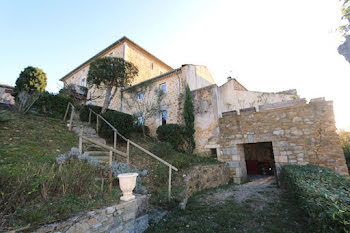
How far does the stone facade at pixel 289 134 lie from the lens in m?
6.06

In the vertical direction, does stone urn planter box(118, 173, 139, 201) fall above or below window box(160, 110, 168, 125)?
below

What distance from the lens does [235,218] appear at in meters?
3.68

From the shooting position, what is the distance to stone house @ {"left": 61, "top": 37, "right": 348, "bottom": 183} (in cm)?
622

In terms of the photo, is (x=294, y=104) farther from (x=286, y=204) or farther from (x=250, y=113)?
(x=286, y=204)

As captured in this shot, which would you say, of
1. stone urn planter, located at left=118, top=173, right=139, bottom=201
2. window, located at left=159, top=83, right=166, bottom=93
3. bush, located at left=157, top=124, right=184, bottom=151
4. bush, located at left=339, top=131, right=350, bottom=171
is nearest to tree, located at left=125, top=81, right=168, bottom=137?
window, located at left=159, top=83, right=166, bottom=93

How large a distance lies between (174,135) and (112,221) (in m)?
6.55

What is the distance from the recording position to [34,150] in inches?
193

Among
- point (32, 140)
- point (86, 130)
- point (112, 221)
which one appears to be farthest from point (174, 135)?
point (112, 221)

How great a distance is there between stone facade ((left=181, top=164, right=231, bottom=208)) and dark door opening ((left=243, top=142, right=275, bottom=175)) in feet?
11.4

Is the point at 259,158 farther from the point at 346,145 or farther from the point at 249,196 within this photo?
the point at 249,196

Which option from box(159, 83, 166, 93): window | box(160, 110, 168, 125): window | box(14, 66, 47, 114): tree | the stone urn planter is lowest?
the stone urn planter

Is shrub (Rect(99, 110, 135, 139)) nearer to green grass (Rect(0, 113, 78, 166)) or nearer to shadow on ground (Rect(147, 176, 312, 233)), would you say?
green grass (Rect(0, 113, 78, 166))

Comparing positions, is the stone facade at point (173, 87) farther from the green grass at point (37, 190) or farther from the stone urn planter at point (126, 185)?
the stone urn planter at point (126, 185)

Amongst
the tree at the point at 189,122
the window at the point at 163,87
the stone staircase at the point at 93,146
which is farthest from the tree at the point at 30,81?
the tree at the point at 189,122
